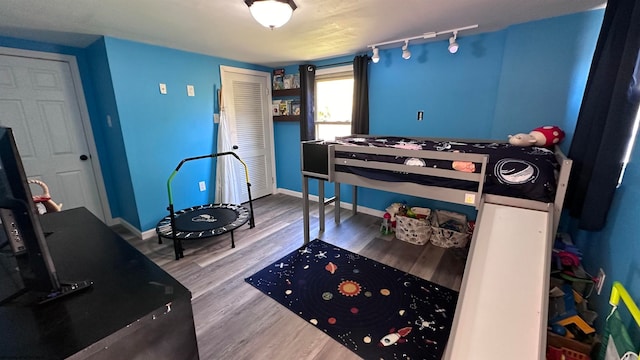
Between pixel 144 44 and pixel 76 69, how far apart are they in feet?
2.94

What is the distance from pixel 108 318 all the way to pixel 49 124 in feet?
10.8

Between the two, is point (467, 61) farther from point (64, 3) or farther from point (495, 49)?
point (64, 3)

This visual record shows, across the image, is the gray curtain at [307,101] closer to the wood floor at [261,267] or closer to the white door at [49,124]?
the wood floor at [261,267]

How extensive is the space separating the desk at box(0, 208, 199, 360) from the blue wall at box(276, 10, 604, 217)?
2.92 metres

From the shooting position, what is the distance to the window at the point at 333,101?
3.61 meters

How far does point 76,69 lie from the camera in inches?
113

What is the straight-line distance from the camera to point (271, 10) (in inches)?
64.0

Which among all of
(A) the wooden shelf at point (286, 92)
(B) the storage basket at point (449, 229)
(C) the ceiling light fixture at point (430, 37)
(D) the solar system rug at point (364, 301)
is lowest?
(D) the solar system rug at point (364, 301)

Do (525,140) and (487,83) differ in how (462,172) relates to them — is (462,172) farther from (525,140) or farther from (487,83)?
(487,83)

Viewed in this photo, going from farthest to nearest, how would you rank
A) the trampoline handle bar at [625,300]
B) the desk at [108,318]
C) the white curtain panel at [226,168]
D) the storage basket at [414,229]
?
the white curtain panel at [226,168] < the storage basket at [414,229] < the trampoline handle bar at [625,300] < the desk at [108,318]

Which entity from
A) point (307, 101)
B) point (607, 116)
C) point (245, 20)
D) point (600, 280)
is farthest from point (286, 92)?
point (600, 280)

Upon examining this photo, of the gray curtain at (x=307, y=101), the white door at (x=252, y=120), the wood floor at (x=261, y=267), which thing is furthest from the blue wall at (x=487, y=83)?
the white door at (x=252, y=120)

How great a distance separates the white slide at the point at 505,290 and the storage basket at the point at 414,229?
1.15 meters

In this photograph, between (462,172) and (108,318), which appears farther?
(462,172)
